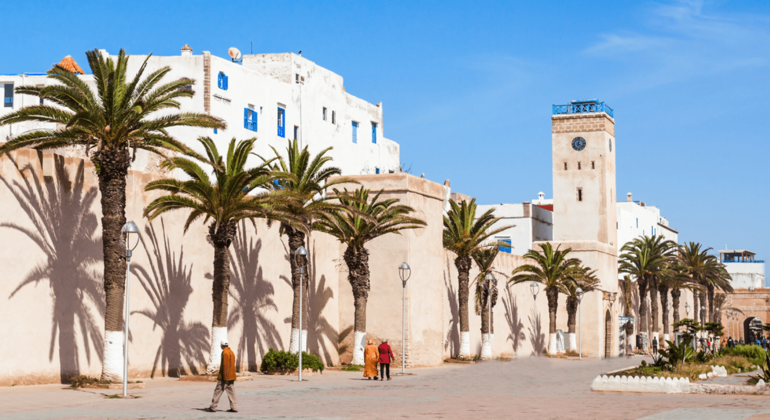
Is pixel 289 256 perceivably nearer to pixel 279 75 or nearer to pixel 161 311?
pixel 161 311

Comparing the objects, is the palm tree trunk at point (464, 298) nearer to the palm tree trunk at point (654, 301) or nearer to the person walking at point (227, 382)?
the person walking at point (227, 382)

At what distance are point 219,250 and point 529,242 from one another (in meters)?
48.1

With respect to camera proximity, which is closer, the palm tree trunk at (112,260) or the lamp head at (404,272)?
the palm tree trunk at (112,260)

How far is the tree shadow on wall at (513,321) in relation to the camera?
160 feet

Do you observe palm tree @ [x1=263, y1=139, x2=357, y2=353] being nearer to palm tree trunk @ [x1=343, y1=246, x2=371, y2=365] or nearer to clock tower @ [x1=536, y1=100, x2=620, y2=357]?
palm tree trunk @ [x1=343, y1=246, x2=371, y2=365]

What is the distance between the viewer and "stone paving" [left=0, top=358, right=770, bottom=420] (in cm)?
1612

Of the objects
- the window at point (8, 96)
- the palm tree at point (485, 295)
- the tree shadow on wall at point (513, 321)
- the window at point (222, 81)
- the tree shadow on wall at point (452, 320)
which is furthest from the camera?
the tree shadow on wall at point (513, 321)

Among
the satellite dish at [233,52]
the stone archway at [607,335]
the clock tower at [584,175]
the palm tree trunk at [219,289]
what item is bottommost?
the stone archway at [607,335]

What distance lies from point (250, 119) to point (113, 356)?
95.7ft

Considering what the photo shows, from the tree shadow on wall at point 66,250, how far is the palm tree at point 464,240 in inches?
749

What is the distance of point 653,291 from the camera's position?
220 feet

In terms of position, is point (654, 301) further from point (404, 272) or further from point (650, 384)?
point (650, 384)

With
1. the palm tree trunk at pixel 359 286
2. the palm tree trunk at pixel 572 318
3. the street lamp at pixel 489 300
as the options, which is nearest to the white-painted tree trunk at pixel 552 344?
the palm tree trunk at pixel 572 318

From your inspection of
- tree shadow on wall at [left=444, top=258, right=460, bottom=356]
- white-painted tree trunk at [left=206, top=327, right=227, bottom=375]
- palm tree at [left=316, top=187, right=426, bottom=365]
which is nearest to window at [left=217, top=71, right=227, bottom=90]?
tree shadow on wall at [left=444, top=258, right=460, bottom=356]
